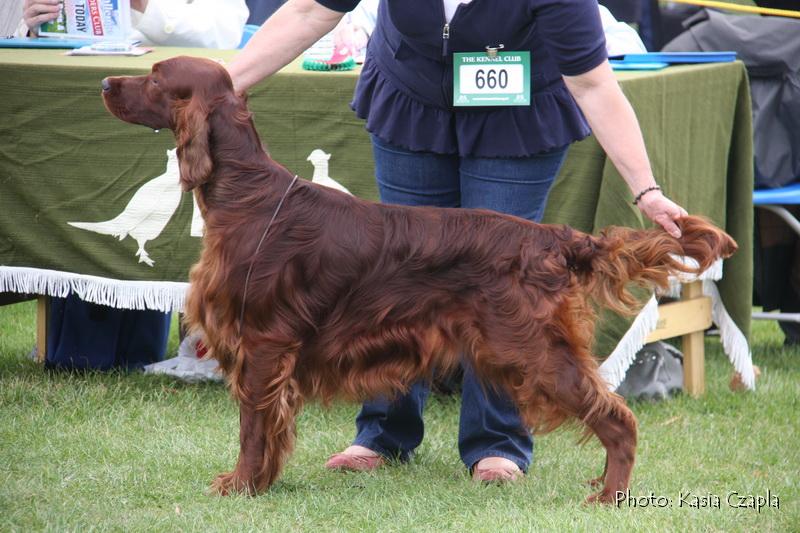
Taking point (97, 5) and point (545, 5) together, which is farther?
point (97, 5)

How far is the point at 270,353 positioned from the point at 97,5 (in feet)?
7.05

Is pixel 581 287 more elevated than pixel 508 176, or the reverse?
pixel 508 176

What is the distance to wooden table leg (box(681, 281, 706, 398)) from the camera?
4.08 metres

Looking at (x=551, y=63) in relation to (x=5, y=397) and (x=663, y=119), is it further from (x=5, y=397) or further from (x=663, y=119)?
(x=5, y=397)

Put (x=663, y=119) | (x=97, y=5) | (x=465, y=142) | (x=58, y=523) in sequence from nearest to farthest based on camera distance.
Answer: (x=58, y=523) → (x=465, y=142) → (x=663, y=119) → (x=97, y=5)

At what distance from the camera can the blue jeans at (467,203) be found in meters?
2.87

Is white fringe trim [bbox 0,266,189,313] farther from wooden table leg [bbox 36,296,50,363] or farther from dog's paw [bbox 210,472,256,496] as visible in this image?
dog's paw [bbox 210,472,256,496]

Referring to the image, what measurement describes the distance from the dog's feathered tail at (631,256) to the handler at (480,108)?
46 millimetres

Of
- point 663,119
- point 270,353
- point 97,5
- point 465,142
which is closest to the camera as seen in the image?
point 270,353

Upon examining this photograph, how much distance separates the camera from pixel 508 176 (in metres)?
2.86

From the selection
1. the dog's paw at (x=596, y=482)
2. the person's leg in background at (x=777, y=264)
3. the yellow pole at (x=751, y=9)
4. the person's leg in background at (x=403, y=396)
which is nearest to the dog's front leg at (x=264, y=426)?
the person's leg in background at (x=403, y=396)

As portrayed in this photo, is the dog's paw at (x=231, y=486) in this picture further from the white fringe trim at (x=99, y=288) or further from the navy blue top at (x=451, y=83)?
the white fringe trim at (x=99, y=288)

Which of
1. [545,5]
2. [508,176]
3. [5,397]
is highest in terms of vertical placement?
[545,5]

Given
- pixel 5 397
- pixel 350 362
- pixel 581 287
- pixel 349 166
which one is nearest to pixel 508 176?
pixel 581 287
